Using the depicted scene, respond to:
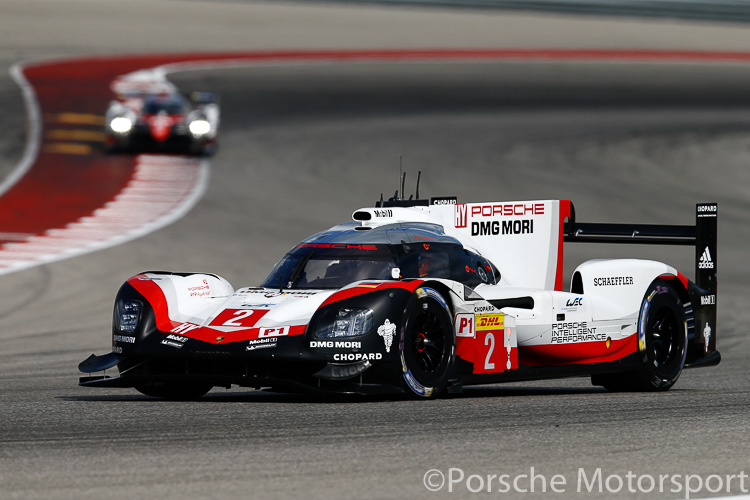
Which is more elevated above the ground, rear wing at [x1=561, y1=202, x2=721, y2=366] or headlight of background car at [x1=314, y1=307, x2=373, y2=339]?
rear wing at [x1=561, y1=202, x2=721, y2=366]

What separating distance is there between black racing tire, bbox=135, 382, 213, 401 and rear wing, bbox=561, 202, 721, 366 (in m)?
3.53

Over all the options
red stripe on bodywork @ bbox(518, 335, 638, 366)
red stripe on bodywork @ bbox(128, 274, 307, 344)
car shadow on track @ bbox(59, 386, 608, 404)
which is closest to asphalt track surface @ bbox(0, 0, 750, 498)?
car shadow on track @ bbox(59, 386, 608, 404)

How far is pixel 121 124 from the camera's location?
2723cm

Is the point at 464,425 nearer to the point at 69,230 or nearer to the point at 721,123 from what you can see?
the point at 69,230

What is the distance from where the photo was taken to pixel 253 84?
37562mm

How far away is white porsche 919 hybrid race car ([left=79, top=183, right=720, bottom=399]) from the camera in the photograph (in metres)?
8.50

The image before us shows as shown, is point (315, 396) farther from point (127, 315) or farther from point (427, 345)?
point (127, 315)

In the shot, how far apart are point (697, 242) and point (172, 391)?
4.59 m

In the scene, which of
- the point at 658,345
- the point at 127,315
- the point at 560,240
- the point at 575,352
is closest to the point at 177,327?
the point at 127,315

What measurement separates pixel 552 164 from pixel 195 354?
19957 mm

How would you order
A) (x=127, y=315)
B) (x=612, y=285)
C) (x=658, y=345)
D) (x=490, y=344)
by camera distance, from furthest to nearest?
(x=658, y=345), (x=612, y=285), (x=490, y=344), (x=127, y=315)

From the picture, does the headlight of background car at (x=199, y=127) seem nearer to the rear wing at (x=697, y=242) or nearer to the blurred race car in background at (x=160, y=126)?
the blurred race car in background at (x=160, y=126)

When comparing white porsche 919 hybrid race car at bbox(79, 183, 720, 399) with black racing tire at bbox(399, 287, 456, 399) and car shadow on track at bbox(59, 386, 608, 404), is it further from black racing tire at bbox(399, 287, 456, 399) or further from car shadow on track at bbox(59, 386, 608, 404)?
car shadow on track at bbox(59, 386, 608, 404)

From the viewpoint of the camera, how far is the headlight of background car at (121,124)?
27234 millimetres
